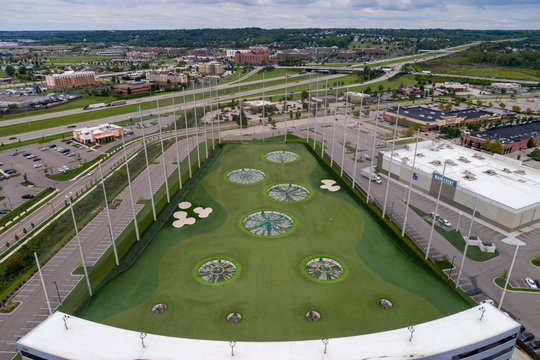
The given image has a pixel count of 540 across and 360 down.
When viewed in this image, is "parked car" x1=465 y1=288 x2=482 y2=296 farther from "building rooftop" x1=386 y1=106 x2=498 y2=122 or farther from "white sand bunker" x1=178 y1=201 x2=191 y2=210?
"building rooftop" x1=386 y1=106 x2=498 y2=122

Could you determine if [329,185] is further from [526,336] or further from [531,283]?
[526,336]

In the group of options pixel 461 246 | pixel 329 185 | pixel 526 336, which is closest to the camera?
pixel 526 336

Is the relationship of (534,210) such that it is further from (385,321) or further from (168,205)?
(168,205)

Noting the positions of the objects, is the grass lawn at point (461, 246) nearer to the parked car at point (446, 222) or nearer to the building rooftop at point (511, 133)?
the parked car at point (446, 222)

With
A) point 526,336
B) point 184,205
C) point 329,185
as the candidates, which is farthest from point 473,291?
point 184,205

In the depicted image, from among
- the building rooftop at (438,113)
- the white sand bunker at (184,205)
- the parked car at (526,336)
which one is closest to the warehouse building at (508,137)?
the building rooftop at (438,113)

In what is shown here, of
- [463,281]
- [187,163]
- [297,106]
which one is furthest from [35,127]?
[463,281]
